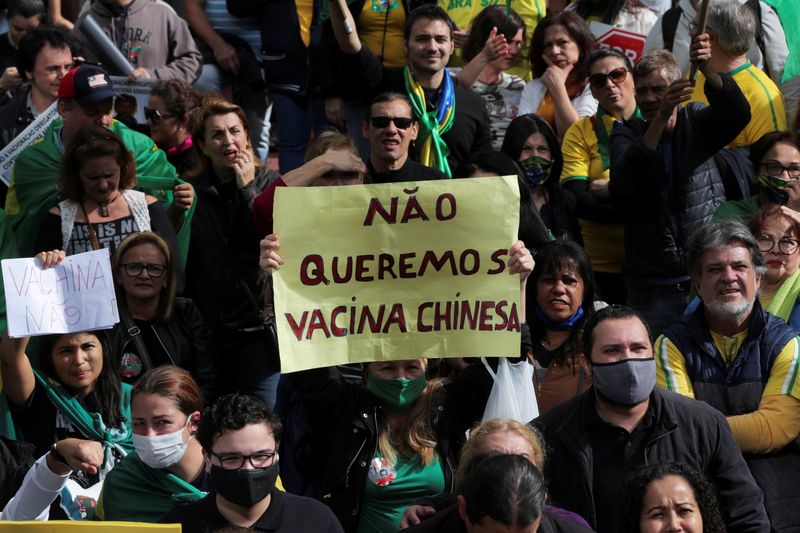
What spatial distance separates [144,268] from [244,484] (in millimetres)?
2425

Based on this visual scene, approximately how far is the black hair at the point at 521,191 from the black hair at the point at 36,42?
2.91 meters

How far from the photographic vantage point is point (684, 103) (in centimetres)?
891

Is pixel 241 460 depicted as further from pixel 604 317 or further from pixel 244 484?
pixel 604 317

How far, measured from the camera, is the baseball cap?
28.1 feet

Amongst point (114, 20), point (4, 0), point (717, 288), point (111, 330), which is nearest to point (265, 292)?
point (111, 330)

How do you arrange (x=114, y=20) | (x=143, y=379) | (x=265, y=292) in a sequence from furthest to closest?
(x=114, y=20) < (x=265, y=292) < (x=143, y=379)

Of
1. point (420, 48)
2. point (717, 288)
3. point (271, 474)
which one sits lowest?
point (271, 474)

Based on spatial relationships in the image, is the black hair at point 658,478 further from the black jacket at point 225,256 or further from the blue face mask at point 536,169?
the blue face mask at point 536,169

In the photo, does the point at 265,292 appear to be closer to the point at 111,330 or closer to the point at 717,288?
the point at 111,330

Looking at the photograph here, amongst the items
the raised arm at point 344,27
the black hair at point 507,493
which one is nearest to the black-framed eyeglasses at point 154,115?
the raised arm at point 344,27

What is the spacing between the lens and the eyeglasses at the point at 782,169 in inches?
325

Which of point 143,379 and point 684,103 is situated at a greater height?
point 684,103

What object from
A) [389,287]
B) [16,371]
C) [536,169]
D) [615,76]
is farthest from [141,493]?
[615,76]

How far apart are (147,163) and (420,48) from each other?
172 centimetres
